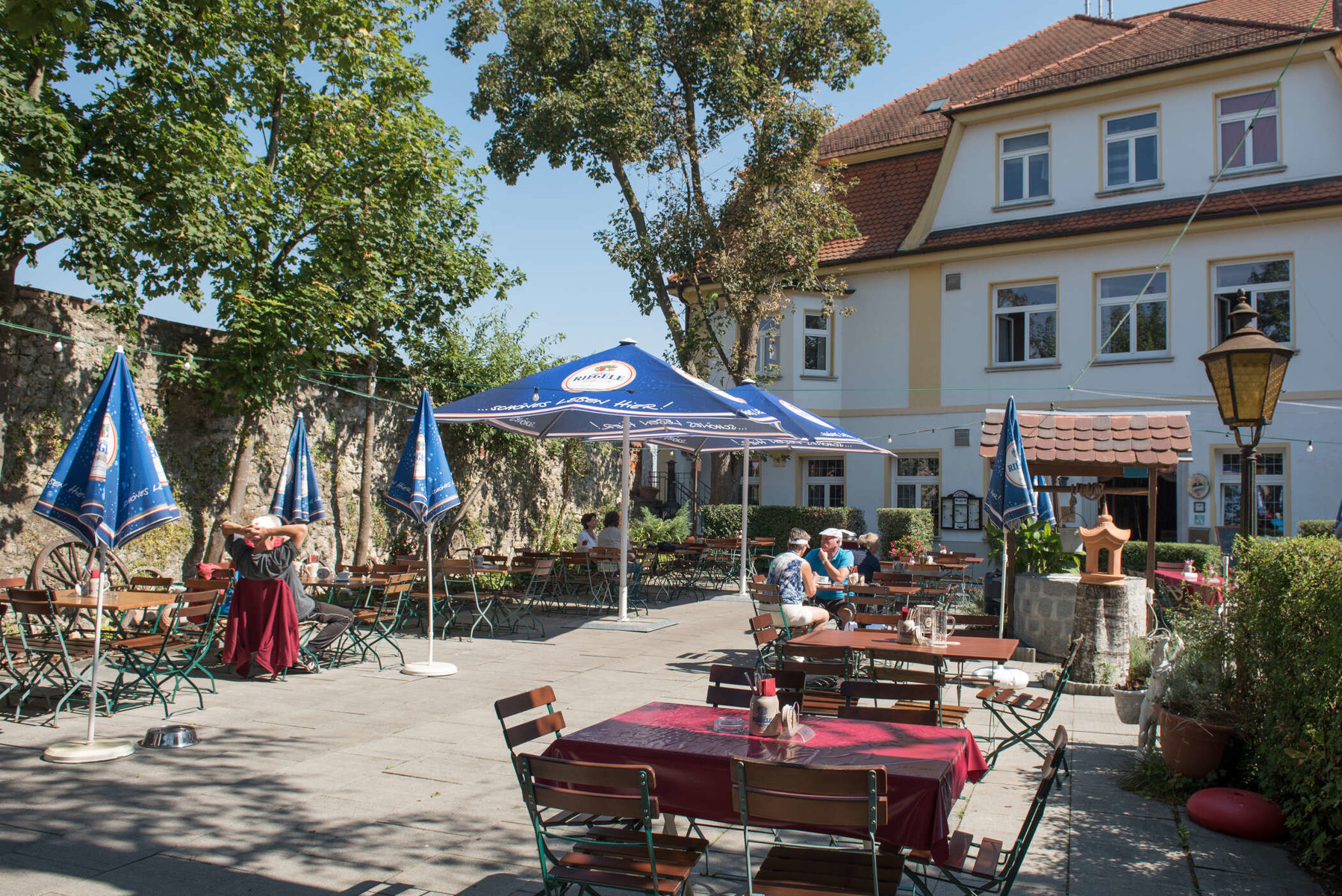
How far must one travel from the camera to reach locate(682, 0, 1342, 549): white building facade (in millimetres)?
16719

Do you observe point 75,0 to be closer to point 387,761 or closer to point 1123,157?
point 387,761

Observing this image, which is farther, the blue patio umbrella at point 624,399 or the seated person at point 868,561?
the seated person at point 868,561

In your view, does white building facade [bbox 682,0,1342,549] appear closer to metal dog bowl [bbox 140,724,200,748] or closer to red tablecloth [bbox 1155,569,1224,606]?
red tablecloth [bbox 1155,569,1224,606]

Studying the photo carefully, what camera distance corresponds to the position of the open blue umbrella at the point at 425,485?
28.1 feet

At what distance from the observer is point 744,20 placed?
61.4ft

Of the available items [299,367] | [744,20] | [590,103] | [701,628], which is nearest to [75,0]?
[299,367]

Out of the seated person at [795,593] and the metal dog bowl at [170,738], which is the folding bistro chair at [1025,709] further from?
the metal dog bowl at [170,738]

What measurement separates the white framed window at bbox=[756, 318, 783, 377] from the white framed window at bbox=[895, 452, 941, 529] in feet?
11.3

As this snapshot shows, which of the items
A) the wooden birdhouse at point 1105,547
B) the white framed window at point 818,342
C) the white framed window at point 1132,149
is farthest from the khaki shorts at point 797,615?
the white framed window at point 1132,149

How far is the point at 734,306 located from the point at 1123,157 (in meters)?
8.20

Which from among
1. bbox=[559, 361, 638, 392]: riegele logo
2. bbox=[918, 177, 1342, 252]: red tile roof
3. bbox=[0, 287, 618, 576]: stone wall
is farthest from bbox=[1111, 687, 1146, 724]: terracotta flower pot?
bbox=[918, 177, 1342, 252]: red tile roof

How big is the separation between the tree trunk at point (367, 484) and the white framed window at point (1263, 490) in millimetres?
14494

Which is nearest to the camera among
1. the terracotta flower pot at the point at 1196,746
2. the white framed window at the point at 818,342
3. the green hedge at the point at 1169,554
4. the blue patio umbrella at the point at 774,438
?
the terracotta flower pot at the point at 1196,746

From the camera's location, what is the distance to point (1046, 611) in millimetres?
9578
